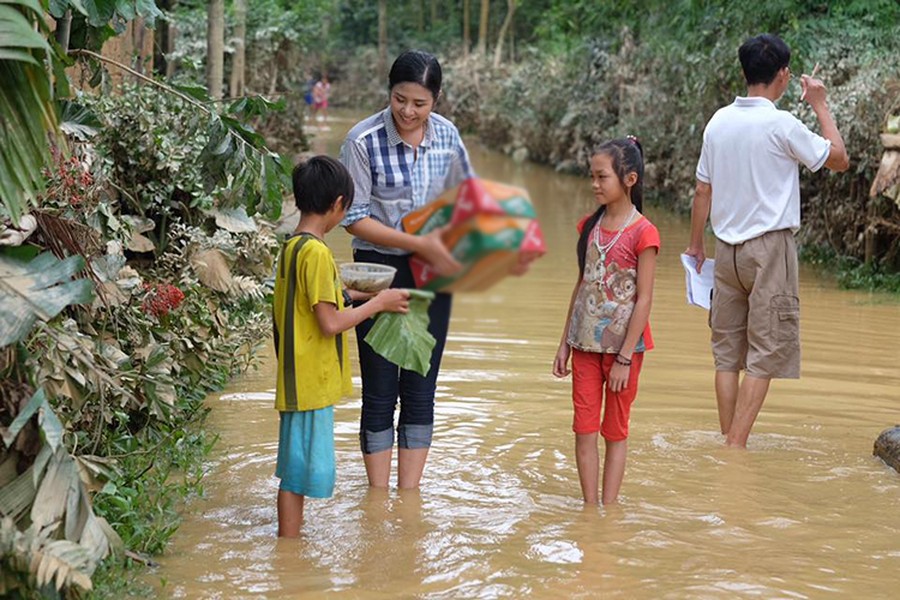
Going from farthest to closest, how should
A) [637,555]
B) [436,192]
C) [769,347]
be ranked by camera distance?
[769,347] → [637,555] → [436,192]

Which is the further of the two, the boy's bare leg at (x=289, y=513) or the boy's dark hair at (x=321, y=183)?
the boy's bare leg at (x=289, y=513)

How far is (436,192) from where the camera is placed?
8.10 ft

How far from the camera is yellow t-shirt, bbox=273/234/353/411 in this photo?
14.4 ft

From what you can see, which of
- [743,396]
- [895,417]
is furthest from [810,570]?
[895,417]

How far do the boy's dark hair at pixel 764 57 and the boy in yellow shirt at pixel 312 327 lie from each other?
2440 millimetres

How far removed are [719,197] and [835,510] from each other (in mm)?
1612

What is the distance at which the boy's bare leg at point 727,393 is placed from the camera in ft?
20.4

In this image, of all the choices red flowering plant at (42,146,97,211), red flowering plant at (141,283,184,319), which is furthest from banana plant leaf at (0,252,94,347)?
red flowering plant at (141,283,184,319)

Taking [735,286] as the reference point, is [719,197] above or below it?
above

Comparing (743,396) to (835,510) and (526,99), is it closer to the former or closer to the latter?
(835,510)

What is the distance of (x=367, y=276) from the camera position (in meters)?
4.44

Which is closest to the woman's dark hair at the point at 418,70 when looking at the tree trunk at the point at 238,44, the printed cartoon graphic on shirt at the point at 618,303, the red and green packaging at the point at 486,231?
the printed cartoon graphic on shirt at the point at 618,303

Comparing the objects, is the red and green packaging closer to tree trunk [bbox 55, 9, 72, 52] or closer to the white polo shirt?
tree trunk [bbox 55, 9, 72, 52]

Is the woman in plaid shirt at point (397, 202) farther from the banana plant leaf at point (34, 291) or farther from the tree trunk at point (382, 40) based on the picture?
the tree trunk at point (382, 40)
